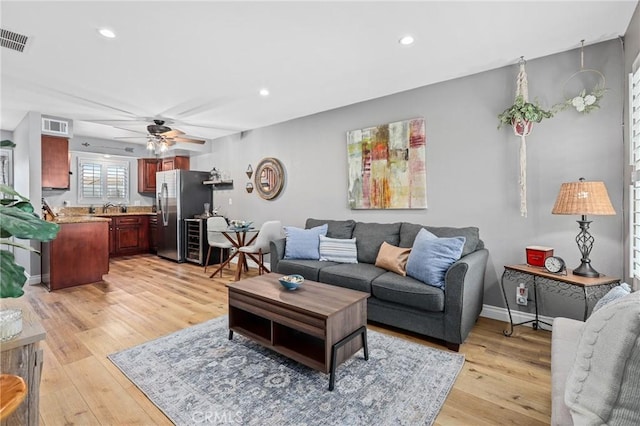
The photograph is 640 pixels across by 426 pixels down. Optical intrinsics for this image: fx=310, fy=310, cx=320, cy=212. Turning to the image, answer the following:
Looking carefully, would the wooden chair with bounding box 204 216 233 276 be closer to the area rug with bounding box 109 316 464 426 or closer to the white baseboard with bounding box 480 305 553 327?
the area rug with bounding box 109 316 464 426

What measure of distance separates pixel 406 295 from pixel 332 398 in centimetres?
108

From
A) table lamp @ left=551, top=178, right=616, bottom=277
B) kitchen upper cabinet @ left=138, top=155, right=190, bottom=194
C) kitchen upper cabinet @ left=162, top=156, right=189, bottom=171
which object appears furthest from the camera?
kitchen upper cabinet @ left=138, top=155, right=190, bottom=194

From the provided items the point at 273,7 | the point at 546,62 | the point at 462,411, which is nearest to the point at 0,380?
the point at 462,411

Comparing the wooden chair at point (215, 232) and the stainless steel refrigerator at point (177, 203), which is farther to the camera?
the stainless steel refrigerator at point (177, 203)

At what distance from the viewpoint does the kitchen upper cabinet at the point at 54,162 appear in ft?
15.2

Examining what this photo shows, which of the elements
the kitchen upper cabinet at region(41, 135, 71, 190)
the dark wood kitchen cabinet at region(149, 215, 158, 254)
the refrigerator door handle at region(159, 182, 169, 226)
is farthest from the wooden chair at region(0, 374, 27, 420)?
the dark wood kitchen cabinet at region(149, 215, 158, 254)

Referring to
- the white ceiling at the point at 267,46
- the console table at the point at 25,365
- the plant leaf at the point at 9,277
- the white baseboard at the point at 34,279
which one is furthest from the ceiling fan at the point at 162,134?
the plant leaf at the point at 9,277

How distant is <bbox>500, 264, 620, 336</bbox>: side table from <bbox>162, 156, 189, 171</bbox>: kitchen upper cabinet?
646 centimetres

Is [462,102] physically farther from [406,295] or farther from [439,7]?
[406,295]

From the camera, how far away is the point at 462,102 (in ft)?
10.9

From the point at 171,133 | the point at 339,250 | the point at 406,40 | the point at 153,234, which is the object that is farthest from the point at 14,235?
the point at 153,234

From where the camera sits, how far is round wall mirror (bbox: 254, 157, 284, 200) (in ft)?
16.9

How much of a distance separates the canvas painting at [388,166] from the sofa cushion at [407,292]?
1.15 m

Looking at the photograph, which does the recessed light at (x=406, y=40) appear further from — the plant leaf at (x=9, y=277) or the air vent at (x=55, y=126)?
the air vent at (x=55, y=126)
